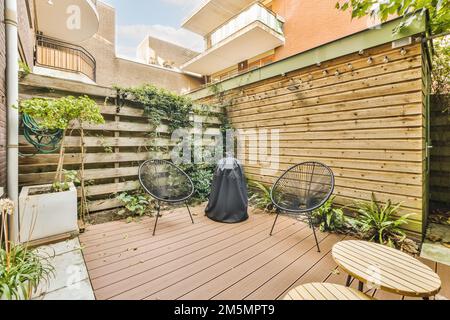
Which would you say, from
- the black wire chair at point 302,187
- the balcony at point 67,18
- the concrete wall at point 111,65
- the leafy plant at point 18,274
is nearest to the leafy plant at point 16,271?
the leafy plant at point 18,274

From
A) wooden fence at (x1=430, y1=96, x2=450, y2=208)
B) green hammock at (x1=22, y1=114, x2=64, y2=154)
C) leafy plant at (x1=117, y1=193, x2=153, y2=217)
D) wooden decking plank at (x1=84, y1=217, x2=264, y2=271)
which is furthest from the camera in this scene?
wooden fence at (x1=430, y1=96, x2=450, y2=208)

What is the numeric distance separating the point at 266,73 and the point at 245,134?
1336 mm

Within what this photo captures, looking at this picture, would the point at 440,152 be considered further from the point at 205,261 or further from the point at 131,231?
the point at 131,231

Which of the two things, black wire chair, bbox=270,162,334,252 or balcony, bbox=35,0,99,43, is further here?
balcony, bbox=35,0,99,43

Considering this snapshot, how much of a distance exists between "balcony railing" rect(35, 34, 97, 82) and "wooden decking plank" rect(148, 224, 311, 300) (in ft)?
26.5

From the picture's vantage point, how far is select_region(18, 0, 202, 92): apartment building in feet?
16.8

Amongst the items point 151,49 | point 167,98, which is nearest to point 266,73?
point 167,98

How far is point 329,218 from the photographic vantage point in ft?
9.34

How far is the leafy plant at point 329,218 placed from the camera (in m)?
2.83

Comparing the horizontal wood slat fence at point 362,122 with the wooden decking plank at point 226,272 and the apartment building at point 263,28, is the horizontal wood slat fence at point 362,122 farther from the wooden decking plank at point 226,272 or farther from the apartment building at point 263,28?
the apartment building at point 263,28

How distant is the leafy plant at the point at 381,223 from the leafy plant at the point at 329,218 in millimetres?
175

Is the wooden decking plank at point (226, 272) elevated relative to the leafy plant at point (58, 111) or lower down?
lower down

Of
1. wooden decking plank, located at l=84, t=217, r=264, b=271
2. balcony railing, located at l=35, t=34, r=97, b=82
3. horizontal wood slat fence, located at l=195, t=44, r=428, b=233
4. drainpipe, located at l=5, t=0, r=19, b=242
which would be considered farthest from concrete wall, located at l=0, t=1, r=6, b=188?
balcony railing, located at l=35, t=34, r=97, b=82

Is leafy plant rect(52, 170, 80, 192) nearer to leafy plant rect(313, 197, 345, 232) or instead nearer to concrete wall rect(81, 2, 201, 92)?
leafy plant rect(313, 197, 345, 232)
